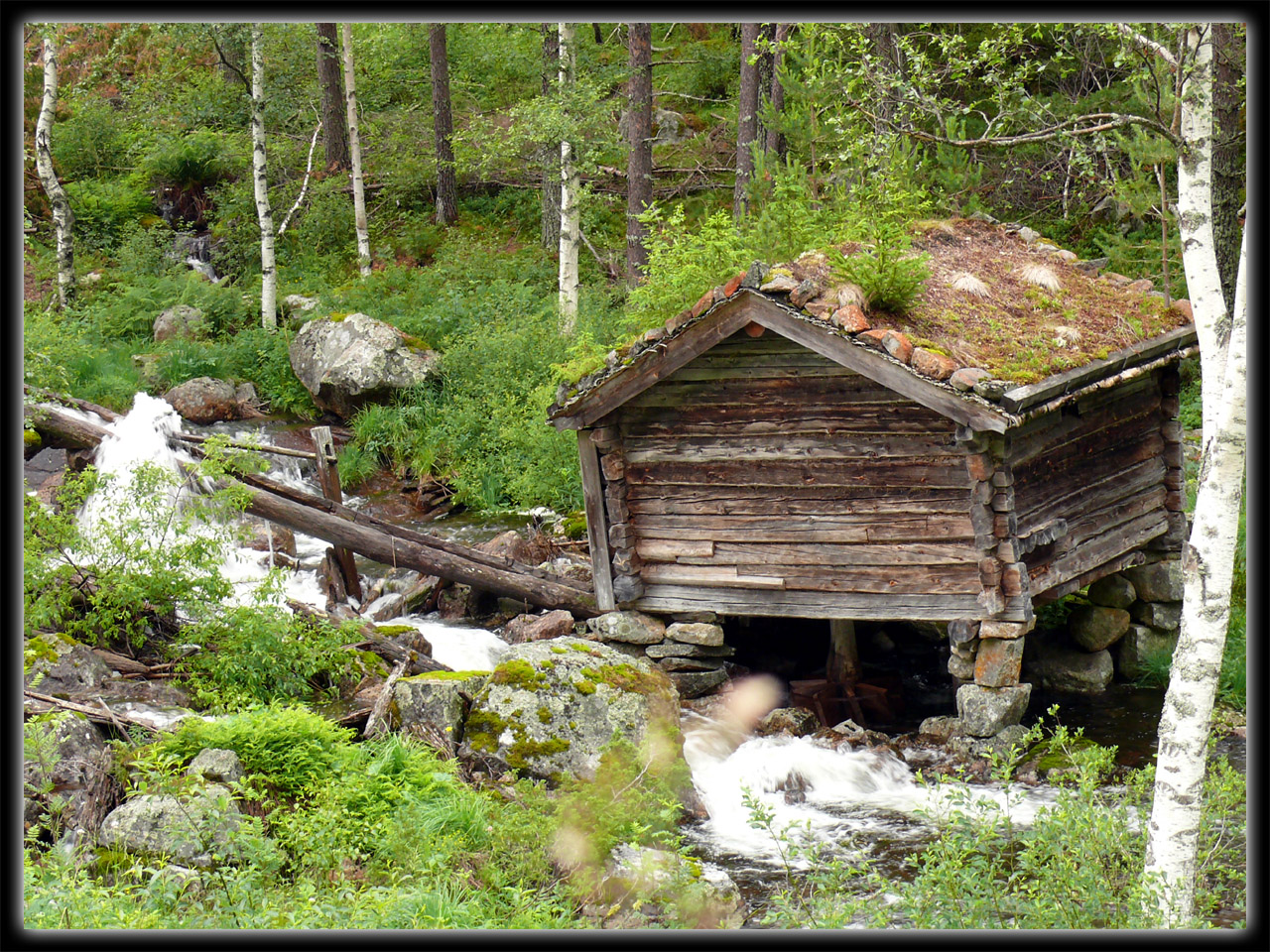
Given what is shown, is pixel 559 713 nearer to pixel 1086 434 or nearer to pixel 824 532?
pixel 824 532

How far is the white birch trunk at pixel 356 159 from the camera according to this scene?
19938 mm

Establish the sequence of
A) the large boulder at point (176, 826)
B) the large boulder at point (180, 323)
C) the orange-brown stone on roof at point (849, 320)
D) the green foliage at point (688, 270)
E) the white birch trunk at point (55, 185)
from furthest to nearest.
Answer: the large boulder at point (180, 323) < the white birch trunk at point (55, 185) < the green foliage at point (688, 270) < the orange-brown stone on roof at point (849, 320) < the large boulder at point (176, 826)

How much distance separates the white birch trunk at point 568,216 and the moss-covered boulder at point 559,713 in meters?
10.4

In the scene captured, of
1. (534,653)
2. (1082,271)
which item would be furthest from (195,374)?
(1082,271)

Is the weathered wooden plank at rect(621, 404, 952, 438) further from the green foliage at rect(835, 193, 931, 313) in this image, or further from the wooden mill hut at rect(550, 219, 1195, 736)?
the green foliage at rect(835, 193, 931, 313)

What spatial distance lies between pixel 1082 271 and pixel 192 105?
73.4ft

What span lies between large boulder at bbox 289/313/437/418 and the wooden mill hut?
8775 millimetres

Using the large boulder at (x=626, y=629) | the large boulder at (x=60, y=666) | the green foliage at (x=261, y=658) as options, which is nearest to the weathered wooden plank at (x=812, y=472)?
the large boulder at (x=626, y=629)

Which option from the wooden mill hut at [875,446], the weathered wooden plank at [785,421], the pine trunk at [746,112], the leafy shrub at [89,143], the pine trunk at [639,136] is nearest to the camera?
the wooden mill hut at [875,446]

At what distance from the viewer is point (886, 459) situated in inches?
344

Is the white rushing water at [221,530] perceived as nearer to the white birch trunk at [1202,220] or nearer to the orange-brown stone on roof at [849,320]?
the orange-brown stone on roof at [849,320]

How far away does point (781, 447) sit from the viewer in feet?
29.7

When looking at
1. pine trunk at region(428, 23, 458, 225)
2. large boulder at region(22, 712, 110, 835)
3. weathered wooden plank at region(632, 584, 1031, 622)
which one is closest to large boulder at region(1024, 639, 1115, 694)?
weathered wooden plank at region(632, 584, 1031, 622)

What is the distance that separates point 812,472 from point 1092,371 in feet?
7.61
